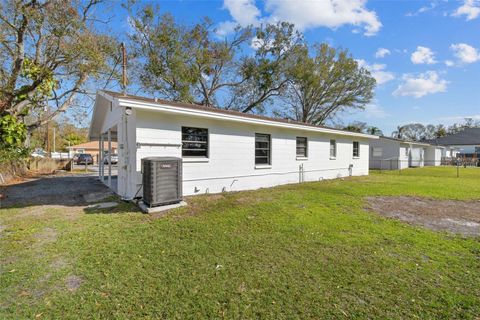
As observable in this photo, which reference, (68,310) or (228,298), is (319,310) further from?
(68,310)

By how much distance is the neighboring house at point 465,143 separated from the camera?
110 ft

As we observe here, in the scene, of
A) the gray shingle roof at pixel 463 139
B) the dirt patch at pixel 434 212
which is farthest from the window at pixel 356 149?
the gray shingle roof at pixel 463 139

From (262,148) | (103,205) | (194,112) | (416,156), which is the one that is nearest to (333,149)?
(262,148)

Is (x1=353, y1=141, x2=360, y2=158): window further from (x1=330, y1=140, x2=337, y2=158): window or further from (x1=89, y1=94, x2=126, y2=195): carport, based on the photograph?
(x1=89, y1=94, x2=126, y2=195): carport

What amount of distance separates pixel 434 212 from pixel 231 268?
240 inches

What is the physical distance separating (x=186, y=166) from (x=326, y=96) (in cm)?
2171

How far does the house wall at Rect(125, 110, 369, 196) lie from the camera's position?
261 inches

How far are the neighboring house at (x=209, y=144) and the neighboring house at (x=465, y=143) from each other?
33.7m

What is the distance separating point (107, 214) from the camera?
5656mm

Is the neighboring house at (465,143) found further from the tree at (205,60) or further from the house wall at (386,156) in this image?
the tree at (205,60)

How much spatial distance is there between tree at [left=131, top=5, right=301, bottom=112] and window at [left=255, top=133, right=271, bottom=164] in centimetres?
1162

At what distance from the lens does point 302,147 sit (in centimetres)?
1162

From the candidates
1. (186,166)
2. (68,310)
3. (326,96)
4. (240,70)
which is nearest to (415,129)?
(326,96)

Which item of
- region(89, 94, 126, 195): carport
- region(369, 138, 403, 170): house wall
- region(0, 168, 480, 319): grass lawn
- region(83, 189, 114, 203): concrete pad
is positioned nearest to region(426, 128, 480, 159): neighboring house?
region(369, 138, 403, 170): house wall
